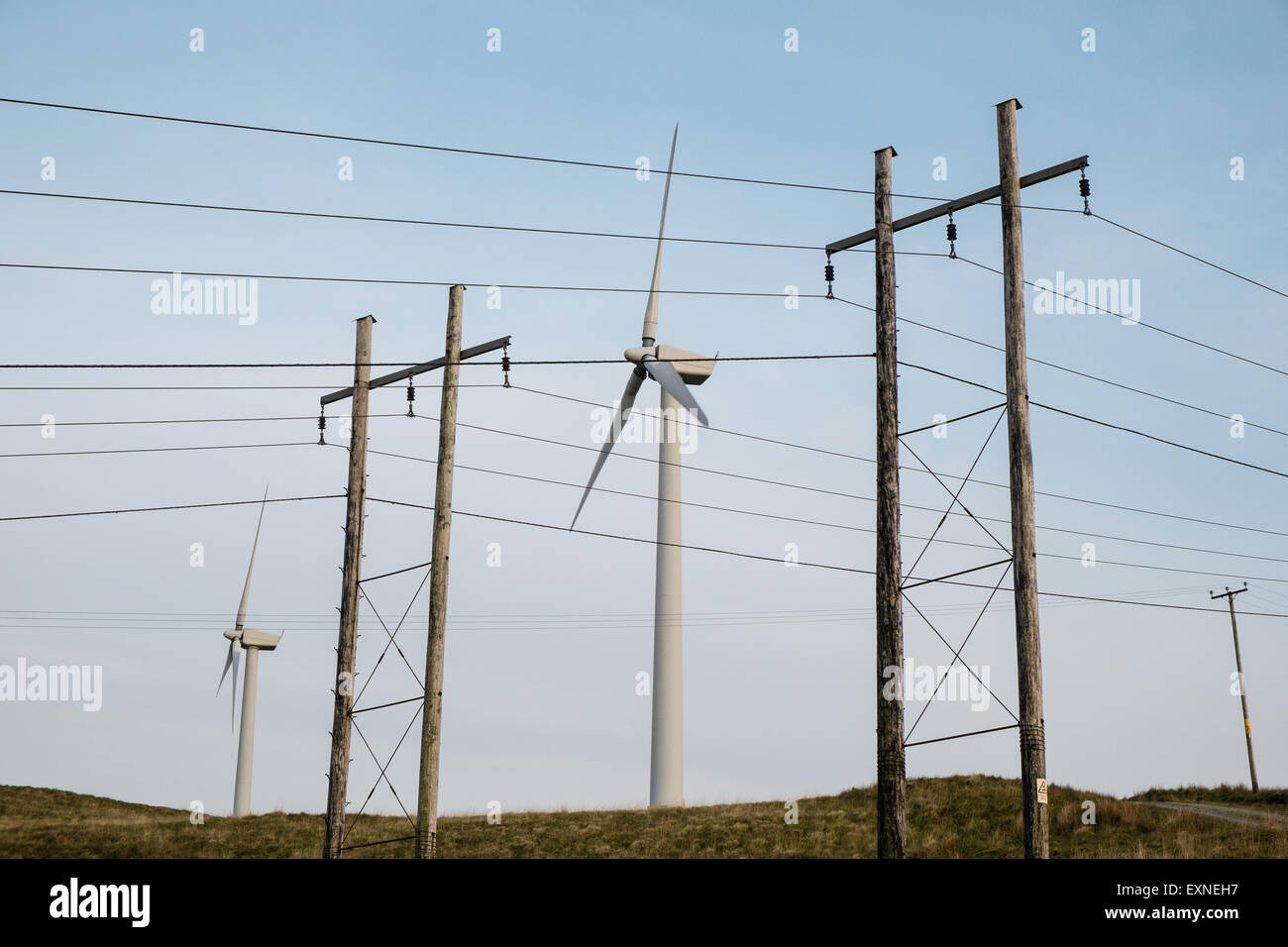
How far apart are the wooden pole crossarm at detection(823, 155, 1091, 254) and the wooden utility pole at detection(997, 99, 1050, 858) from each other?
28cm

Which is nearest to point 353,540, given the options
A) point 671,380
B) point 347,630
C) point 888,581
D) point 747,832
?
point 347,630

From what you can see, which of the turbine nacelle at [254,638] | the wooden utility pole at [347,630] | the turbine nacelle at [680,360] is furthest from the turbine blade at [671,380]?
the turbine nacelle at [254,638]

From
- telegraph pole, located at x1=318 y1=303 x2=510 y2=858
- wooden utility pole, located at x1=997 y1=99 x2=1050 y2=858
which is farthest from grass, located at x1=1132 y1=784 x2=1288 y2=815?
telegraph pole, located at x1=318 y1=303 x2=510 y2=858

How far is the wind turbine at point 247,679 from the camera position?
52250mm

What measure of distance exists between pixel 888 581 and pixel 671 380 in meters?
11.6

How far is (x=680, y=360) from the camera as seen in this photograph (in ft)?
109

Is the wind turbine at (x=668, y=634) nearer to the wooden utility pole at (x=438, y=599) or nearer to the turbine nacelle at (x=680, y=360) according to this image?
the turbine nacelle at (x=680, y=360)

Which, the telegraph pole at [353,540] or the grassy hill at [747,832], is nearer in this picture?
the telegraph pole at [353,540]

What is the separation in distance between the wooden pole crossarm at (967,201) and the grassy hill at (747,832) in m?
A: 16.3

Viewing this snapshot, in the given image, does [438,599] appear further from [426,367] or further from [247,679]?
[247,679]
